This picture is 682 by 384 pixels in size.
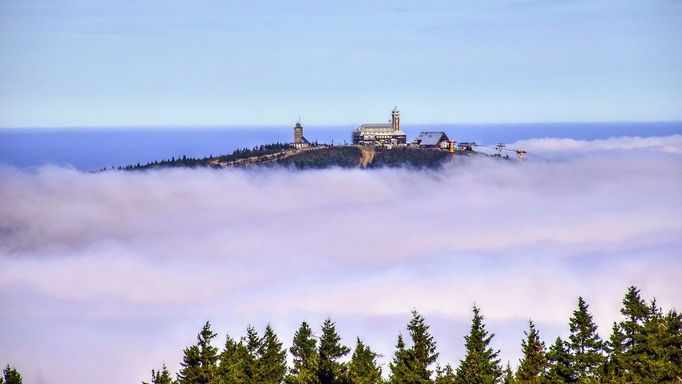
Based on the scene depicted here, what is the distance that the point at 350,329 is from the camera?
191000 mm

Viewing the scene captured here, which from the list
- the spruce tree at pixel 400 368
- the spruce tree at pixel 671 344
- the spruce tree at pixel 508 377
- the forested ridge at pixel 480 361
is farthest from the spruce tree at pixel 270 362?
the spruce tree at pixel 671 344

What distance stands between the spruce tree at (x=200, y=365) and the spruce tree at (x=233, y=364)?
0.61 meters

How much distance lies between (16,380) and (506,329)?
15425 cm

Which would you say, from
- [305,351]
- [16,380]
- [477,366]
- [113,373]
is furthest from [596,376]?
[113,373]

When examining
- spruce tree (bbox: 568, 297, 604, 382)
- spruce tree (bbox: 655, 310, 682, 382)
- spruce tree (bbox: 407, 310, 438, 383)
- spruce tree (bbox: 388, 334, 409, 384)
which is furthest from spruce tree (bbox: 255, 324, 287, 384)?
spruce tree (bbox: 655, 310, 682, 382)

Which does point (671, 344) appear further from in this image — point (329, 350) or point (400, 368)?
point (329, 350)

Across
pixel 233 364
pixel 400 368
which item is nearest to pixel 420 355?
pixel 400 368

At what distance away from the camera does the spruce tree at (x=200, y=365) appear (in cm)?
5094

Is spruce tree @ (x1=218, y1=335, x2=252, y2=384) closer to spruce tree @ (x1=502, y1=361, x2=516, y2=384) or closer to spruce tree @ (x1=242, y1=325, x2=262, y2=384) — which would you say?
spruce tree @ (x1=242, y1=325, x2=262, y2=384)

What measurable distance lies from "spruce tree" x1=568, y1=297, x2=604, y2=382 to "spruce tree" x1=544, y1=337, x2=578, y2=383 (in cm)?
33

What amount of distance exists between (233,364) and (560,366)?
1946cm

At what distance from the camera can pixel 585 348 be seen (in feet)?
186

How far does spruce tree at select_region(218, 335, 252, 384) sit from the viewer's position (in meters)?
51.4

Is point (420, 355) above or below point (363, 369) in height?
above
